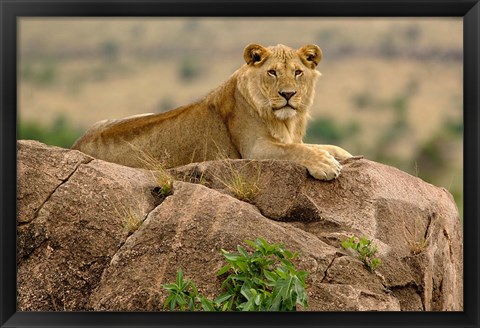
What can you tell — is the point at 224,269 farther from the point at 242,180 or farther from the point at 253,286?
the point at 242,180

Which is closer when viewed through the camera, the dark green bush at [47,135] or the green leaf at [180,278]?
the green leaf at [180,278]

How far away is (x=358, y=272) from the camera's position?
6.60m

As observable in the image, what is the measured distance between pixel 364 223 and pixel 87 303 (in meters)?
1.99

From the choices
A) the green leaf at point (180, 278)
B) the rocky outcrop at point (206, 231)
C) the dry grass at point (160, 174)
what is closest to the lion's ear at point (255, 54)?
the dry grass at point (160, 174)

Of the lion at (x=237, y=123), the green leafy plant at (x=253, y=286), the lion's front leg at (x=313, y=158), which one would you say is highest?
the lion at (x=237, y=123)

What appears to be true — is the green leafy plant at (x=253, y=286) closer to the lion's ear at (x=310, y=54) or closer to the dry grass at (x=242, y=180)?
the dry grass at (x=242, y=180)

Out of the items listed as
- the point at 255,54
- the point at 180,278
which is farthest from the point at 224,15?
the point at 255,54

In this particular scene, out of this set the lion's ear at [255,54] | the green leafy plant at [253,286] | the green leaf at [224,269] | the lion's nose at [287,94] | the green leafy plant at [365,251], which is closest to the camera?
the green leafy plant at [253,286]

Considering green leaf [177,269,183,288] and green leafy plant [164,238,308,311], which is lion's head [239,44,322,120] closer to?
green leafy plant [164,238,308,311]

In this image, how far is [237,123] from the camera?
27.5 ft

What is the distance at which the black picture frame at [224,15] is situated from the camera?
4.64 metres

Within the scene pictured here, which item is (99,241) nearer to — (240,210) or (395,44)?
(240,210)

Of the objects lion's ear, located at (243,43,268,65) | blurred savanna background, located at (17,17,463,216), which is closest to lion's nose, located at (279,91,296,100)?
lion's ear, located at (243,43,268,65)

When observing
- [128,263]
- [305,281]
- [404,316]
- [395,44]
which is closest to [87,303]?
[128,263]
